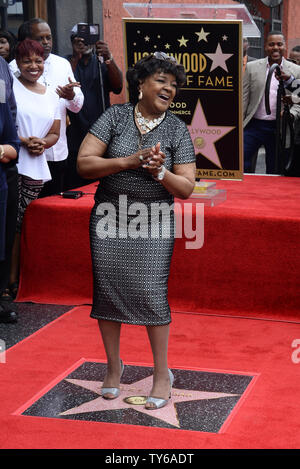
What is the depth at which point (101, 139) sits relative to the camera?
11.9 ft

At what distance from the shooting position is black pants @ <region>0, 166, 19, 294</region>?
194 inches

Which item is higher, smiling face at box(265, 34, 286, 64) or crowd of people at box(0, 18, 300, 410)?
smiling face at box(265, 34, 286, 64)

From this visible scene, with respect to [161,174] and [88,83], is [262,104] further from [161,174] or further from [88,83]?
[161,174]

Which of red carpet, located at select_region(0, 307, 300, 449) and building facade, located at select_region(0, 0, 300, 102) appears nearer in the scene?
red carpet, located at select_region(0, 307, 300, 449)

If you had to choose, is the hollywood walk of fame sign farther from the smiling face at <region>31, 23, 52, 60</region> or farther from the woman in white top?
the smiling face at <region>31, 23, 52, 60</region>

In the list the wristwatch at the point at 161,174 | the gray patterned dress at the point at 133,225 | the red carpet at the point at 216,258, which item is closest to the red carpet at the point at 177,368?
the red carpet at the point at 216,258

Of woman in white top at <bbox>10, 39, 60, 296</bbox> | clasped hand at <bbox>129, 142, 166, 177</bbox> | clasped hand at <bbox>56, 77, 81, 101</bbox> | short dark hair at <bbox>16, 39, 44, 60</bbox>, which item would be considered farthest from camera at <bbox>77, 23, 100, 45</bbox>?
clasped hand at <bbox>129, 142, 166, 177</bbox>

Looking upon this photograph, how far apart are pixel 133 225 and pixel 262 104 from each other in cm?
393

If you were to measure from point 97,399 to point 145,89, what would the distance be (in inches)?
57.3

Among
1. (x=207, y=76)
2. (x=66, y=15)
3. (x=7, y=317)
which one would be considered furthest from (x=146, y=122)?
(x=66, y=15)

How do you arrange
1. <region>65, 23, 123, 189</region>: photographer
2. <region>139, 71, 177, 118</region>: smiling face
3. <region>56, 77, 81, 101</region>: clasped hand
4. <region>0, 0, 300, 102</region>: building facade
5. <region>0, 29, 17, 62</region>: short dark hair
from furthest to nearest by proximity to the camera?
<region>0, 0, 300, 102</region>: building facade
<region>65, 23, 123, 189</region>: photographer
<region>0, 29, 17, 62</region>: short dark hair
<region>56, 77, 81, 101</region>: clasped hand
<region>139, 71, 177, 118</region>: smiling face

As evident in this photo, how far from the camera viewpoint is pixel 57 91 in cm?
564

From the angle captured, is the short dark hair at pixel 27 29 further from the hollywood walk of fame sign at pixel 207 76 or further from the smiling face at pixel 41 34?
the hollywood walk of fame sign at pixel 207 76

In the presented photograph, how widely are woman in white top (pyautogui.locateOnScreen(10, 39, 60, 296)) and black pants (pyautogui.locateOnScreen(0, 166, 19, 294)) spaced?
0.38 m
